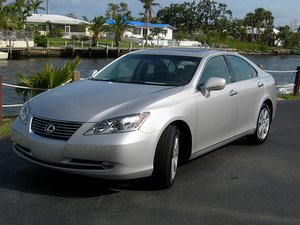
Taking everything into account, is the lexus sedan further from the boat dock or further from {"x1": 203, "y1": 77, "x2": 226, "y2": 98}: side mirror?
the boat dock

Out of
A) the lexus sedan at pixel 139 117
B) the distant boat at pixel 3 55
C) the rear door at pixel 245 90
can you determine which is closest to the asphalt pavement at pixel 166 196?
the lexus sedan at pixel 139 117

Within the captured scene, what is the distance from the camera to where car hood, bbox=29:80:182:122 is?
455 cm

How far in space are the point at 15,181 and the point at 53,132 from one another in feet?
3.12

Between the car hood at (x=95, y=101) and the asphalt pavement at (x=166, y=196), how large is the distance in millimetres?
822

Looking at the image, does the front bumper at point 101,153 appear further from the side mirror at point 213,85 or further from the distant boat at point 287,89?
the distant boat at point 287,89

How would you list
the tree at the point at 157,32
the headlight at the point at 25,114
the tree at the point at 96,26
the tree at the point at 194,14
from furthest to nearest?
1. the tree at the point at 194,14
2. the tree at the point at 157,32
3. the tree at the point at 96,26
4. the headlight at the point at 25,114

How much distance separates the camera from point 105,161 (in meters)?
4.42

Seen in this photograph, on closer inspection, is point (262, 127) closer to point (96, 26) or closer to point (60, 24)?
point (96, 26)

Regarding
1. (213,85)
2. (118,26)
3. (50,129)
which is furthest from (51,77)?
(118,26)

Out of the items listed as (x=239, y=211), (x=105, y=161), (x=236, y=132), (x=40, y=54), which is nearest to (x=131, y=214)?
(x=105, y=161)

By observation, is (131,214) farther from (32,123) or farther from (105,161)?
(32,123)

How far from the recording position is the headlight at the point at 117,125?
14.6 ft

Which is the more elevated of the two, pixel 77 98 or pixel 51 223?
pixel 77 98

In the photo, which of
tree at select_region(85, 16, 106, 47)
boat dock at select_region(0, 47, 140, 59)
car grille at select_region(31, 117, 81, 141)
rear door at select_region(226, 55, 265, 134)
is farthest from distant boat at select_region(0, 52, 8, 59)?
car grille at select_region(31, 117, 81, 141)
